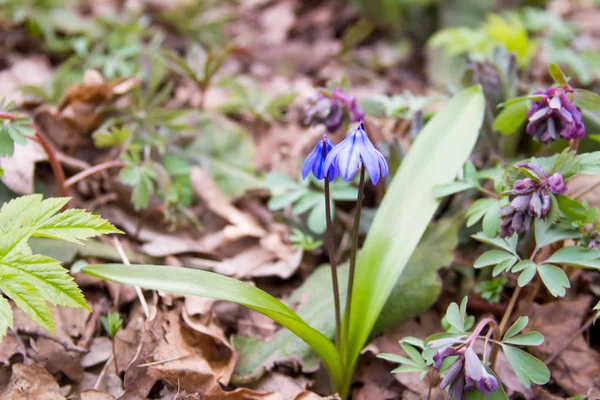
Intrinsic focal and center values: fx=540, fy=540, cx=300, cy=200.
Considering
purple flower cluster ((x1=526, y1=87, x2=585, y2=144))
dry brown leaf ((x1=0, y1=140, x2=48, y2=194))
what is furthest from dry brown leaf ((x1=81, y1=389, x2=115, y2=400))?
purple flower cluster ((x1=526, y1=87, x2=585, y2=144))

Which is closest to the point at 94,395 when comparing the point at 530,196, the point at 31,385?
the point at 31,385

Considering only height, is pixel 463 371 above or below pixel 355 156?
below

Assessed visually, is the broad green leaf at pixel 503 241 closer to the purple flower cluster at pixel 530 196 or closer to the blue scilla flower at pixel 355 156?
the purple flower cluster at pixel 530 196

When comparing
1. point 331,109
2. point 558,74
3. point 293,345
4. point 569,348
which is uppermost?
point 558,74

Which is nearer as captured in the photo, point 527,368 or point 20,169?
point 527,368

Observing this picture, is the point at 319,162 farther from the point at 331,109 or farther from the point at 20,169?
the point at 20,169

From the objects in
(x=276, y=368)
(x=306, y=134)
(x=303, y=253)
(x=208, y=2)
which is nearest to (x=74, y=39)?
(x=208, y=2)

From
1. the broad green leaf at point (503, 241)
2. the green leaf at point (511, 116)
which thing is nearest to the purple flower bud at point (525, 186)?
the broad green leaf at point (503, 241)

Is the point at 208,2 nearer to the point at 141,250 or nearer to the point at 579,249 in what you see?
the point at 141,250
